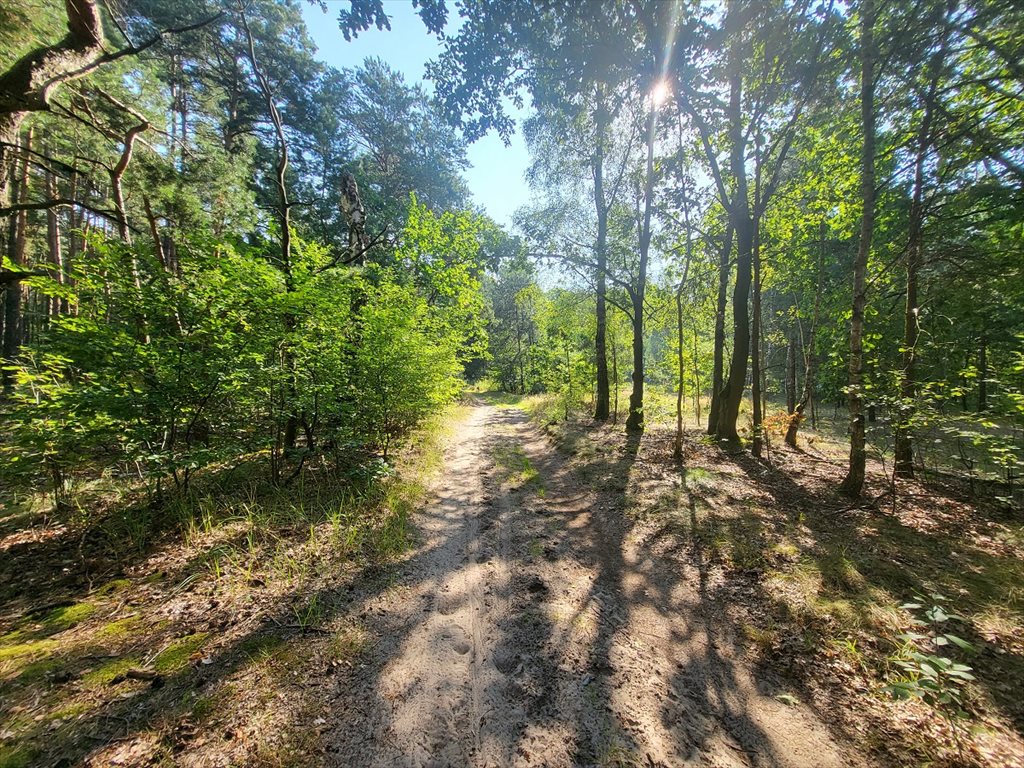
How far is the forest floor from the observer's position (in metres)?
2.18

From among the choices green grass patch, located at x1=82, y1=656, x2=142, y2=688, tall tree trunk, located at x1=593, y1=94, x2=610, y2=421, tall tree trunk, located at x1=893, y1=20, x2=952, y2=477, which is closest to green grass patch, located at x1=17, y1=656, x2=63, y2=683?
green grass patch, located at x1=82, y1=656, x2=142, y2=688

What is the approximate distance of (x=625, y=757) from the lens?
2164 millimetres

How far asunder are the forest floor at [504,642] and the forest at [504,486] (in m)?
0.03

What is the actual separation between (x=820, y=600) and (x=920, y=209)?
8031mm

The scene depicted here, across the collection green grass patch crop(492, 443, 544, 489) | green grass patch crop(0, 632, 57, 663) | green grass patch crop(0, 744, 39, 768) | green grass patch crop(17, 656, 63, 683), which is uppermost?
green grass patch crop(0, 632, 57, 663)

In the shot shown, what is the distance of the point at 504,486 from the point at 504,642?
4035 millimetres

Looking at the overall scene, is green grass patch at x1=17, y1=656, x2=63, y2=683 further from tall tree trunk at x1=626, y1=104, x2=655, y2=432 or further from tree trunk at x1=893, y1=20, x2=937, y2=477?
tall tree trunk at x1=626, y1=104, x2=655, y2=432

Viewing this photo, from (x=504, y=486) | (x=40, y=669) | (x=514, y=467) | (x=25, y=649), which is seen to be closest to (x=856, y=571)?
(x=504, y=486)

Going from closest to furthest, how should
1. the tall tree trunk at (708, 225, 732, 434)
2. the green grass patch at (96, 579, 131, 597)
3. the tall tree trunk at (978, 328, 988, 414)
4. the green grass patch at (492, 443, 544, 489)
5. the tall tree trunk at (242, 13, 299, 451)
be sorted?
1. the green grass patch at (96, 579, 131, 597)
2. the tall tree trunk at (242, 13, 299, 451)
3. the tall tree trunk at (978, 328, 988, 414)
4. the green grass patch at (492, 443, 544, 489)
5. the tall tree trunk at (708, 225, 732, 434)

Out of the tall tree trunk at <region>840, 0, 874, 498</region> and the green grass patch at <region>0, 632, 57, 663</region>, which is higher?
the tall tree trunk at <region>840, 0, 874, 498</region>

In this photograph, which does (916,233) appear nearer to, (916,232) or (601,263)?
(916,232)

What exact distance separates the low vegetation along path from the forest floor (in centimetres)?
2

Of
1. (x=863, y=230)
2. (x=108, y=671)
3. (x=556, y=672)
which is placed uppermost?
(x=863, y=230)

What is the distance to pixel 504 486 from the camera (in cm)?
712
